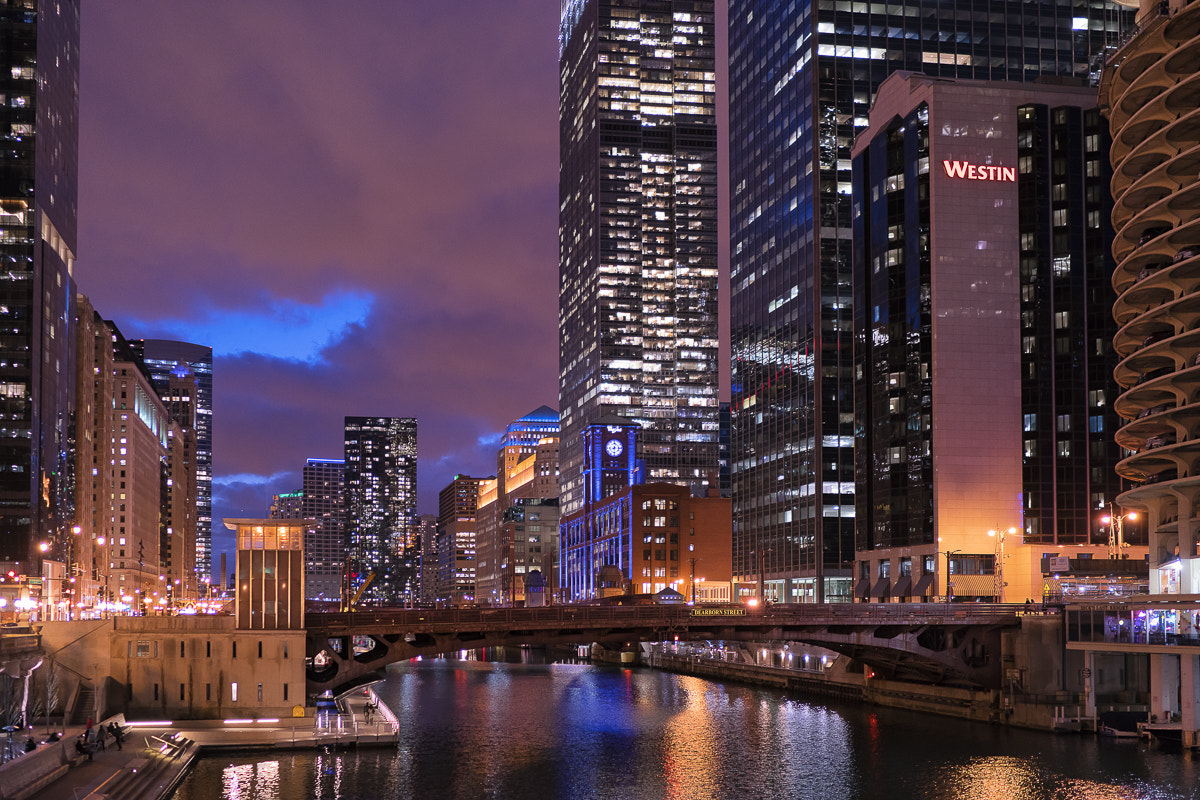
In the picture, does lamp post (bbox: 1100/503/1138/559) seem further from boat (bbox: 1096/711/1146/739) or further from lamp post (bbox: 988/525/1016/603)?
boat (bbox: 1096/711/1146/739)

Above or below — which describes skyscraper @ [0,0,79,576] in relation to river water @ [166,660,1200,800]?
above

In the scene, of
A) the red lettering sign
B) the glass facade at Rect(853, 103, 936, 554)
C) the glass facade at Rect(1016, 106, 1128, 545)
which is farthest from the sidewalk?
the red lettering sign

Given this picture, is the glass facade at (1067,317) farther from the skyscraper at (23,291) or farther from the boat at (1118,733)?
the skyscraper at (23,291)

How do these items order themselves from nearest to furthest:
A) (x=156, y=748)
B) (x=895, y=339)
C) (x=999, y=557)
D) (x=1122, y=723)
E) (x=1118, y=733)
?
(x=156, y=748) → (x=1118, y=733) → (x=1122, y=723) → (x=999, y=557) → (x=895, y=339)

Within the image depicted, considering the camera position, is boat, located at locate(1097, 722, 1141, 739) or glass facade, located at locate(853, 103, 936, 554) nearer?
boat, located at locate(1097, 722, 1141, 739)

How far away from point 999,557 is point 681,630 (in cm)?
6588

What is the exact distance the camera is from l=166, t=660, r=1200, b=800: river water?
245 ft

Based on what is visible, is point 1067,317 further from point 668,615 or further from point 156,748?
point 156,748

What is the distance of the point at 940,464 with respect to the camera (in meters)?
164

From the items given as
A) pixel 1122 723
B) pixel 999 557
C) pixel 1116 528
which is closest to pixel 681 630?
pixel 1122 723

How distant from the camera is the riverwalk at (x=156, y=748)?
204ft

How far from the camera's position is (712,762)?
87062mm

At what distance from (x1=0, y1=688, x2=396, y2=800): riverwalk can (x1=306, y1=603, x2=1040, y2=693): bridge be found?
5792mm

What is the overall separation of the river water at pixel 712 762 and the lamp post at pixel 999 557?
45961 mm
